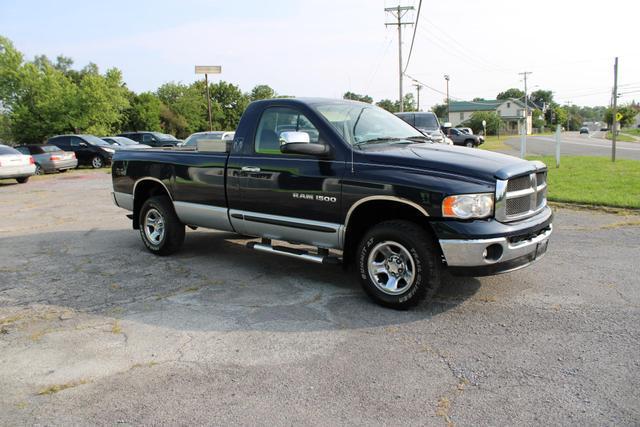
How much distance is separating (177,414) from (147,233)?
4.26 m

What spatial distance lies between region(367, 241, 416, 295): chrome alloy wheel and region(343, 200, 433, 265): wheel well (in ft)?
1.01

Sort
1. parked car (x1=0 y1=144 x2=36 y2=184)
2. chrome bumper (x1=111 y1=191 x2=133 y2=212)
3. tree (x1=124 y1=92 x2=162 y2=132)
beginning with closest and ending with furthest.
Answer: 1. chrome bumper (x1=111 y1=191 x2=133 y2=212)
2. parked car (x1=0 y1=144 x2=36 y2=184)
3. tree (x1=124 y1=92 x2=162 y2=132)

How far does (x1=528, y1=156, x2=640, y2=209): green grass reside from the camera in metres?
9.43

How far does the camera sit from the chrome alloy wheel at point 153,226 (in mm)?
6746

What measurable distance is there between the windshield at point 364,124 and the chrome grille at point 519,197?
1.35 metres

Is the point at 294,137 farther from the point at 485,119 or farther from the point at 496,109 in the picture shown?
the point at 496,109

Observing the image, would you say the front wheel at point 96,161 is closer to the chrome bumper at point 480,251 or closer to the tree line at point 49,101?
the tree line at point 49,101

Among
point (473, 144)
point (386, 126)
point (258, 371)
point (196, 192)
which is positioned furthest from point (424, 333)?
point (473, 144)

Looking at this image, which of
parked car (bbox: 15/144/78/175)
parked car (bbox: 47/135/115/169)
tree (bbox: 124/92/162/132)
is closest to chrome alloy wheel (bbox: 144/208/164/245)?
parked car (bbox: 15/144/78/175)

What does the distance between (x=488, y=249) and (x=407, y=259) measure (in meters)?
0.69

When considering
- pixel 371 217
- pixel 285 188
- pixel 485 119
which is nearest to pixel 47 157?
pixel 285 188

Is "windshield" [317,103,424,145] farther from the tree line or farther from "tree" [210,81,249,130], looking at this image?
"tree" [210,81,249,130]

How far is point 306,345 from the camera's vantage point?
3922 mm

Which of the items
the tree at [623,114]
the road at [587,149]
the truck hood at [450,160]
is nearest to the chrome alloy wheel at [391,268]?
the truck hood at [450,160]
